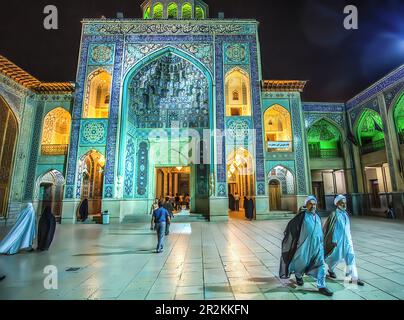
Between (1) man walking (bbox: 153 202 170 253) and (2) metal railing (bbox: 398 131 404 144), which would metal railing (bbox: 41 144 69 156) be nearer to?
(1) man walking (bbox: 153 202 170 253)

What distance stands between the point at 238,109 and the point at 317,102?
545 cm

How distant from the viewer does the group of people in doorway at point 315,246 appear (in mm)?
2758

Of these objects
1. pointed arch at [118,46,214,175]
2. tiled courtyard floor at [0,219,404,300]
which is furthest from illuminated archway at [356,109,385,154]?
tiled courtyard floor at [0,219,404,300]

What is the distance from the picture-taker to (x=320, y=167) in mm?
14836

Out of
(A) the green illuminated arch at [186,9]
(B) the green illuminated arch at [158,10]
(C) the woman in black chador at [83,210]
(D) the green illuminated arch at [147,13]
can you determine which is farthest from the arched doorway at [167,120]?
(D) the green illuminated arch at [147,13]

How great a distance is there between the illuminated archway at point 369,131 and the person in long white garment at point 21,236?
53.5ft

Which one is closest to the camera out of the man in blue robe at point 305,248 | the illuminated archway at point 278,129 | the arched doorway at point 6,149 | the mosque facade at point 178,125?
the man in blue robe at point 305,248

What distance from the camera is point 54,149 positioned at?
38.8 feet

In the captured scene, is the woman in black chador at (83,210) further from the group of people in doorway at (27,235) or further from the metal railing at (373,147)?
the metal railing at (373,147)

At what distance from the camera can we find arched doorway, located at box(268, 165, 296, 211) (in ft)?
43.1

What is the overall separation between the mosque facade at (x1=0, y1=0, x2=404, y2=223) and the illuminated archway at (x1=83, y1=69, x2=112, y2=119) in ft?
0.19

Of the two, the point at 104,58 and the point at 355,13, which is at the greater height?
the point at 104,58
